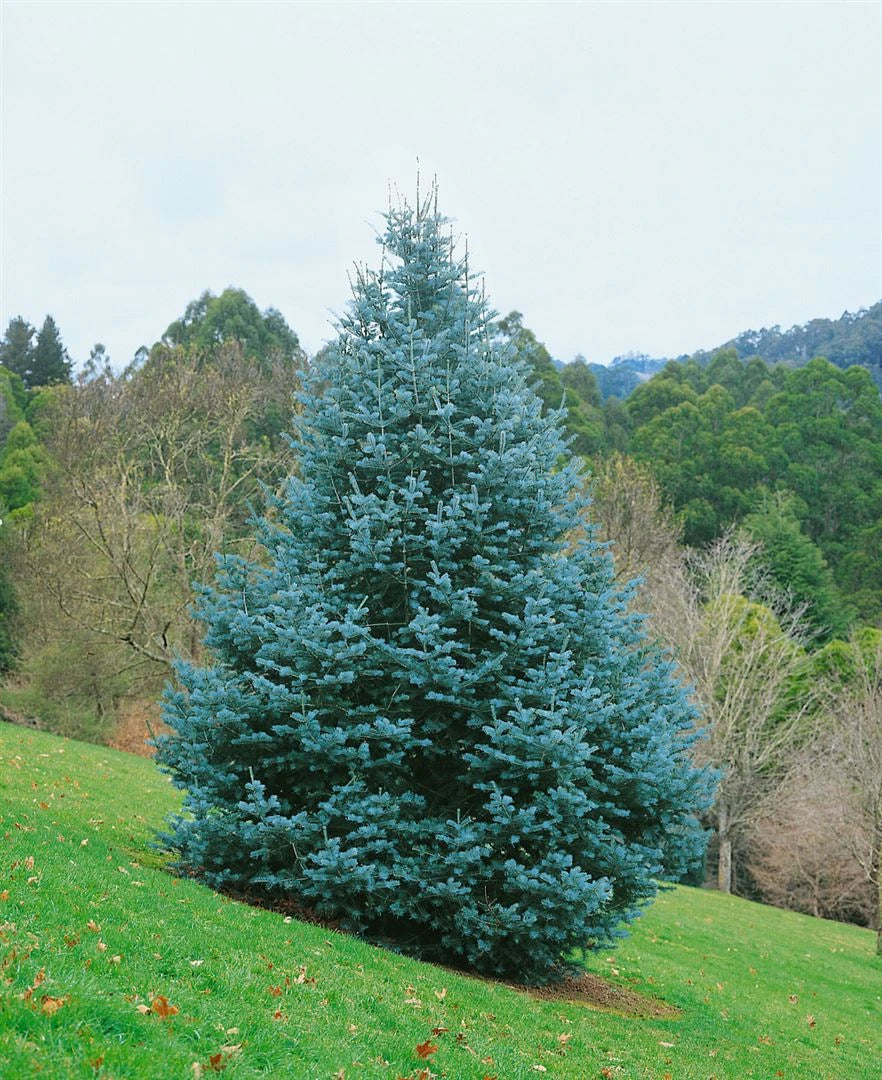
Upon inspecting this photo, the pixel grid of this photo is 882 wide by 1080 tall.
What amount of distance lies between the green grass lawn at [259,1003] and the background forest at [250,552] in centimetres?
926

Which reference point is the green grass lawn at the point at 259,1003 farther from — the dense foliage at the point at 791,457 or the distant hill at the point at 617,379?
the distant hill at the point at 617,379

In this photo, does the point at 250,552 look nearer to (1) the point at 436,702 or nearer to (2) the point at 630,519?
(2) the point at 630,519

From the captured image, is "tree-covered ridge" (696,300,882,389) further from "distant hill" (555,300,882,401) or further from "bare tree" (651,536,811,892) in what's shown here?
"bare tree" (651,536,811,892)

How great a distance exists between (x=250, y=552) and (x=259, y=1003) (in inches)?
729

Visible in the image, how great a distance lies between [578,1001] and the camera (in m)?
9.25

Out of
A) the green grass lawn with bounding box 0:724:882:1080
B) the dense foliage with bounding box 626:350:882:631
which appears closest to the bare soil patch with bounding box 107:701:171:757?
the green grass lawn with bounding box 0:724:882:1080

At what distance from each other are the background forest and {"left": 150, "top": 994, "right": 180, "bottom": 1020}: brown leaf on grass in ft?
39.4

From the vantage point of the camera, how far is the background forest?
25.5m

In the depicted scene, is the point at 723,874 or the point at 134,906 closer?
the point at 134,906

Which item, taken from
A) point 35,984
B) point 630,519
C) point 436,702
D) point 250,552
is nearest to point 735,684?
point 630,519

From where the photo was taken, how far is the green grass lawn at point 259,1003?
177 inches

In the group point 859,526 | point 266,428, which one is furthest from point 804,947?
point 859,526

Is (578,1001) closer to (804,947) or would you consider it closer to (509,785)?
(509,785)

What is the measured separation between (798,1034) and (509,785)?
501 centimetres
